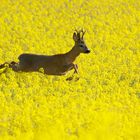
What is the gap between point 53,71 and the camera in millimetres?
13570

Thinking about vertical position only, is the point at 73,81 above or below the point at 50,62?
below

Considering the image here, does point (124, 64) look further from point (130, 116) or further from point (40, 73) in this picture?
point (130, 116)

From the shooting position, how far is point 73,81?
42.6ft

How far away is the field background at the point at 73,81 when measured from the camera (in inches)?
338

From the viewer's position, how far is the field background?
8.59m

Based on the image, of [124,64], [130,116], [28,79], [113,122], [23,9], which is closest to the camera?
[113,122]

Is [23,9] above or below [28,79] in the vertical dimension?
above

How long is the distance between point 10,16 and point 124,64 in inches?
327

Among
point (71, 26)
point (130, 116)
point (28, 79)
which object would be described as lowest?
point (130, 116)

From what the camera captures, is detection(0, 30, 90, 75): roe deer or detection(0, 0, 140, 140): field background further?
detection(0, 30, 90, 75): roe deer

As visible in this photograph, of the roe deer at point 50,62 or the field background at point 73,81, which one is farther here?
the roe deer at point 50,62

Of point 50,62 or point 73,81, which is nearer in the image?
point 73,81

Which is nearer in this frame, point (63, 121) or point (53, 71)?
point (63, 121)

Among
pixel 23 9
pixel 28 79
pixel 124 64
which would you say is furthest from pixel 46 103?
Result: pixel 23 9
